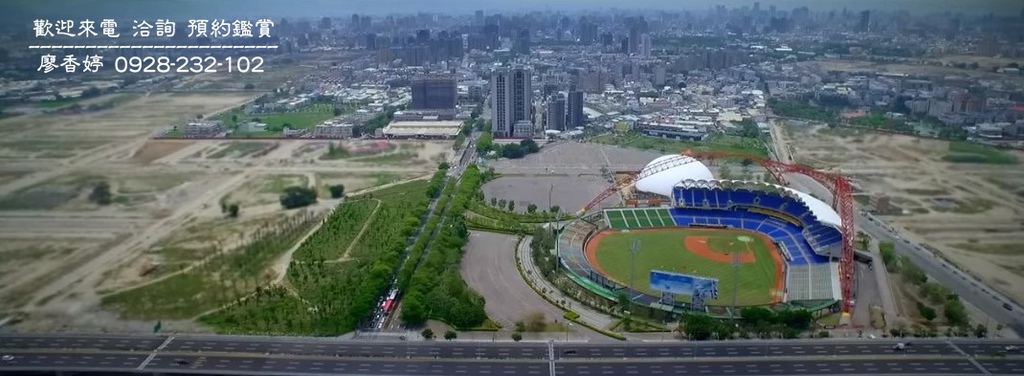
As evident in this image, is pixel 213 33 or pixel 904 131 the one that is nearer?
pixel 213 33

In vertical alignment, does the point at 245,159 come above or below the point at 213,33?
below

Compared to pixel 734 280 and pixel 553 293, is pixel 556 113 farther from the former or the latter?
pixel 553 293

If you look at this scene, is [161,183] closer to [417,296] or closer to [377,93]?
[417,296]

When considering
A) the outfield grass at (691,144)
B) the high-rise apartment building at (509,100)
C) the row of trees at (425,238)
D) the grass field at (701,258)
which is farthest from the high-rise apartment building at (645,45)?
the grass field at (701,258)

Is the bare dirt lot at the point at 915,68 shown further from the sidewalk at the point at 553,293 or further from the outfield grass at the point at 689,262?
the sidewalk at the point at 553,293

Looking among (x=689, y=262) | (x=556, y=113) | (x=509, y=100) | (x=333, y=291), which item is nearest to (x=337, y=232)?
(x=333, y=291)

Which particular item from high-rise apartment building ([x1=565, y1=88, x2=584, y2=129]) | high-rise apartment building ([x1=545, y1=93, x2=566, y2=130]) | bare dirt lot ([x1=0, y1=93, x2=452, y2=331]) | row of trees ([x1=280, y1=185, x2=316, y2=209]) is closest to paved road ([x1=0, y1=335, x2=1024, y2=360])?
bare dirt lot ([x1=0, y1=93, x2=452, y2=331])

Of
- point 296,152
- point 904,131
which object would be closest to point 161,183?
point 296,152
